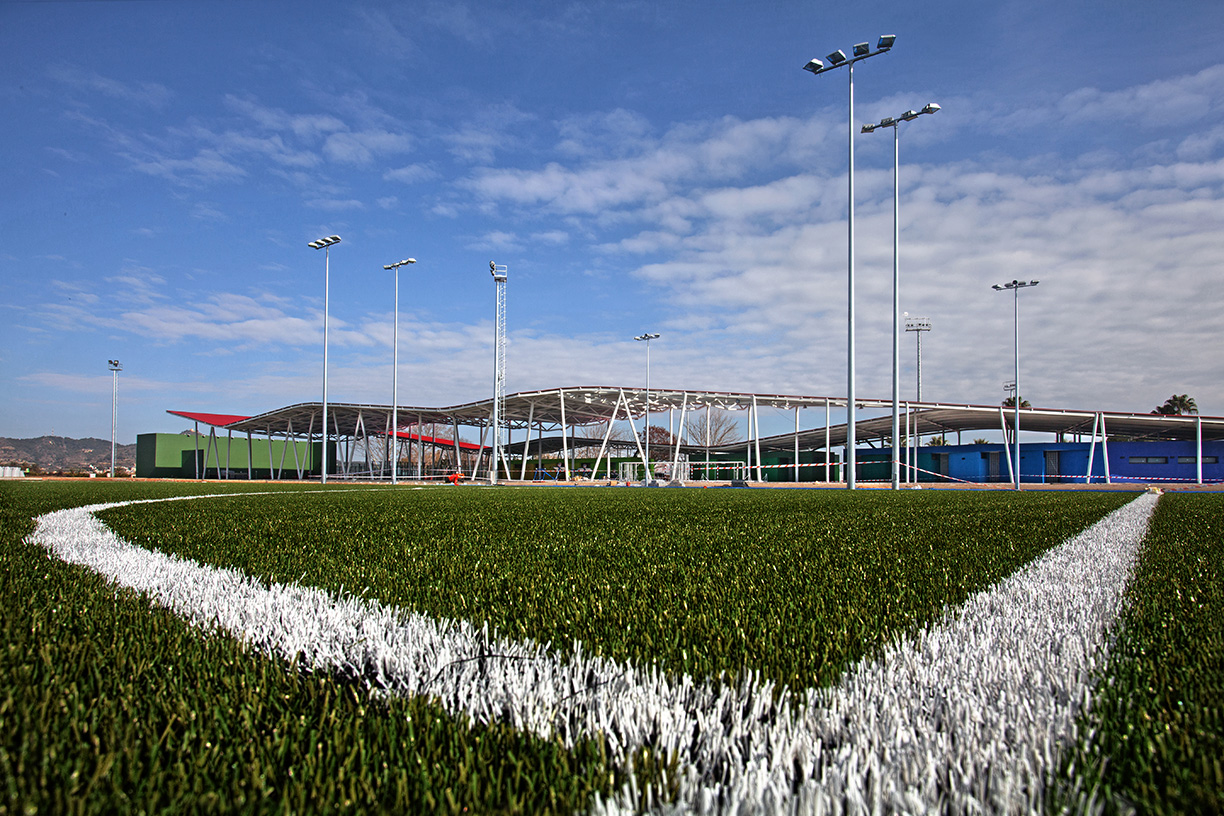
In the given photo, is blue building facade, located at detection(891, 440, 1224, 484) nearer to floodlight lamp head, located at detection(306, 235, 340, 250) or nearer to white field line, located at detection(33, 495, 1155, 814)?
floodlight lamp head, located at detection(306, 235, 340, 250)

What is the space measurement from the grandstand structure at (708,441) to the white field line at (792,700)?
1282 inches

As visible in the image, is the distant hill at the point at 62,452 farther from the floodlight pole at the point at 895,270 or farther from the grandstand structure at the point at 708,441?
the floodlight pole at the point at 895,270

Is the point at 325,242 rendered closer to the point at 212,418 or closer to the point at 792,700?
the point at 212,418

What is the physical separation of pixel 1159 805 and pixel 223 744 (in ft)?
4.06

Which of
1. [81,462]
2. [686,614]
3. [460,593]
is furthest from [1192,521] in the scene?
[81,462]

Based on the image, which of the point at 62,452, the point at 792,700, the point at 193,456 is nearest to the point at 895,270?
the point at 792,700

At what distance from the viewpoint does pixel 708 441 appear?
208 ft

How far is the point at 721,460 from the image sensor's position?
62719 mm

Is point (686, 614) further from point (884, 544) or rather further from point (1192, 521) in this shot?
point (1192, 521)

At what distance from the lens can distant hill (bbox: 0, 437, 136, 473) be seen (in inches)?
4051

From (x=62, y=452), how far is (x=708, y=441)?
111006 millimetres

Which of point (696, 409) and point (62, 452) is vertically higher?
point (696, 409)

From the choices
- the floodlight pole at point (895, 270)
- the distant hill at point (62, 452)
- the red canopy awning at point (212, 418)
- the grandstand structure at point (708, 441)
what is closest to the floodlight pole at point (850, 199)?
the floodlight pole at point (895, 270)

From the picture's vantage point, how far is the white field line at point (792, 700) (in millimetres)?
855
